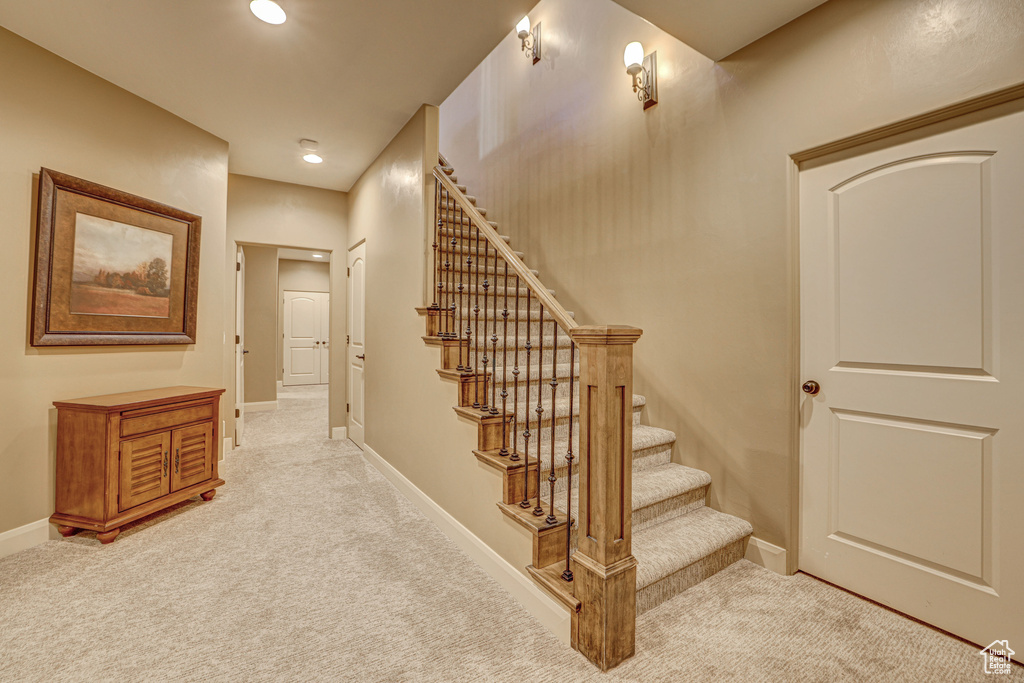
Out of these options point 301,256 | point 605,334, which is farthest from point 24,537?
point 301,256

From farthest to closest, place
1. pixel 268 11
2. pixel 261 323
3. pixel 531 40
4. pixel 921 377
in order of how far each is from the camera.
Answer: pixel 261 323 < pixel 531 40 < pixel 268 11 < pixel 921 377

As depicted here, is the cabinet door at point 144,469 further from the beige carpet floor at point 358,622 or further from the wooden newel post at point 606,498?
the wooden newel post at point 606,498

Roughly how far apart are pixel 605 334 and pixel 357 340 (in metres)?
3.52

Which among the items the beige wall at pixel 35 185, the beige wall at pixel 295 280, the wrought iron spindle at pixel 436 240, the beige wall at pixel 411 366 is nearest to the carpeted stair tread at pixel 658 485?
the beige wall at pixel 411 366

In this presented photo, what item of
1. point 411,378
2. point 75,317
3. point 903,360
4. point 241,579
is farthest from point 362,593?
point 903,360

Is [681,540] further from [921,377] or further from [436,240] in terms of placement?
[436,240]

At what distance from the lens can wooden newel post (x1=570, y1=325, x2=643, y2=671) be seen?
1467 millimetres

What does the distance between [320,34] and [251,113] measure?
45.5 inches

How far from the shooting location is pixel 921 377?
1.71 metres

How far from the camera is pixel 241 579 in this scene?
2.00 metres

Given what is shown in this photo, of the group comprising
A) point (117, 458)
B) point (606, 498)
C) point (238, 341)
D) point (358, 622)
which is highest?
point (238, 341)

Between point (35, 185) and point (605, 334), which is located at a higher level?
point (35, 185)

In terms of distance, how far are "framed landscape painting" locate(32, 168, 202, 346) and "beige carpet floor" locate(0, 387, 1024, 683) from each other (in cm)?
125

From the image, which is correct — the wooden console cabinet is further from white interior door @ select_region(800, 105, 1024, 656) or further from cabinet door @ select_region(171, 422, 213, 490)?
white interior door @ select_region(800, 105, 1024, 656)
